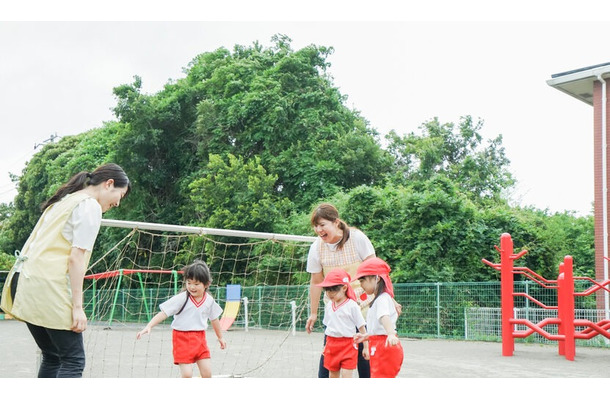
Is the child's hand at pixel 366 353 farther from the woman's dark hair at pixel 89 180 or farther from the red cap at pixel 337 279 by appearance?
Answer: the woman's dark hair at pixel 89 180

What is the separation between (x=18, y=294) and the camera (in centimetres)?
392

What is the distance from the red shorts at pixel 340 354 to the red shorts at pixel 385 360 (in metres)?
0.32

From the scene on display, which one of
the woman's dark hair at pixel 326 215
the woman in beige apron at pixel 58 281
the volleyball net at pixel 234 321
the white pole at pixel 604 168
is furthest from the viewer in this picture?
the white pole at pixel 604 168

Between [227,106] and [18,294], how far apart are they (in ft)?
75.7

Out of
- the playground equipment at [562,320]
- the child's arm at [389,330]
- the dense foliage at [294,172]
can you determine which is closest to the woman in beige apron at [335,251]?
the child's arm at [389,330]

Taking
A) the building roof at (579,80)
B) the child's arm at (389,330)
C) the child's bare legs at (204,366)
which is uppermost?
the building roof at (579,80)

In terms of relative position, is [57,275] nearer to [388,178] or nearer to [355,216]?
[355,216]

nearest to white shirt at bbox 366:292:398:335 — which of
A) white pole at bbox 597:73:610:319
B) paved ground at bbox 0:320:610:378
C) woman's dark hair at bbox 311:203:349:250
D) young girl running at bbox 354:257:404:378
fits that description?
young girl running at bbox 354:257:404:378

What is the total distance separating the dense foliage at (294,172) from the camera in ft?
52.9

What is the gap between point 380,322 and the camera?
4.67 meters

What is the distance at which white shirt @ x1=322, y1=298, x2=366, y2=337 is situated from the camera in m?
5.02

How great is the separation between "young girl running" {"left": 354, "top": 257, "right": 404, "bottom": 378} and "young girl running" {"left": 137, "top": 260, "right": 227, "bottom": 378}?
1.60m

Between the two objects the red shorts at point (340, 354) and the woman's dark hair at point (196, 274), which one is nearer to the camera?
the red shorts at point (340, 354)
